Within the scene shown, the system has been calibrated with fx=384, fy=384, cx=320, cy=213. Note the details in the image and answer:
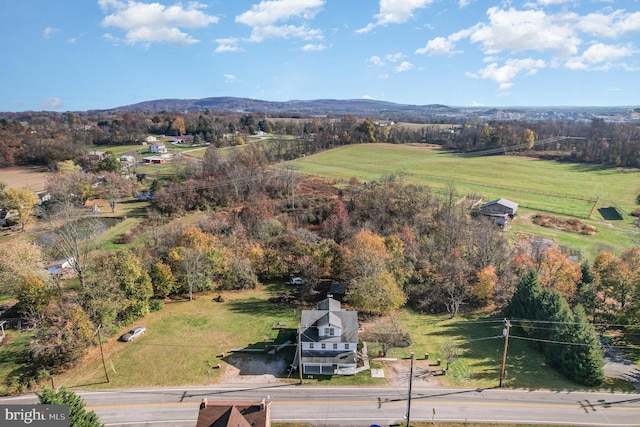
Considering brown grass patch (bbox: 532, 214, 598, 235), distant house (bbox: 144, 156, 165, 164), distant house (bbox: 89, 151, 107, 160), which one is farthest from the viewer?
distant house (bbox: 144, 156, 165, 164)

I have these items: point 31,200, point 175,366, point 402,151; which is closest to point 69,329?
point 175,366

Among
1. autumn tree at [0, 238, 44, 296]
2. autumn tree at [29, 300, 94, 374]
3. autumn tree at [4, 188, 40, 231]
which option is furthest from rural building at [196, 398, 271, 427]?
autumn tree at [4, 188, 40, 231]

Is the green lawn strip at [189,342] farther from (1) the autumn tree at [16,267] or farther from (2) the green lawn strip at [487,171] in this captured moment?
(2) the green lawn strip at [487,171]

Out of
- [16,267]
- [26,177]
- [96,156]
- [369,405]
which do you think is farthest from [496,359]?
[96,156]

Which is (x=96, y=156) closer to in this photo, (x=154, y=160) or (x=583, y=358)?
(x=154, y=160)

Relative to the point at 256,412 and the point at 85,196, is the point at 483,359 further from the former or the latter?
the point at 85,196

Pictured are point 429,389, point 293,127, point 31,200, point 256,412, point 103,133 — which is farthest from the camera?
point 293,127

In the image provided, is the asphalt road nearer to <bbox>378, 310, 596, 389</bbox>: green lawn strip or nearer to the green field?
<bbox>378, 310, 596, 389</bbox>: green lawn strip
